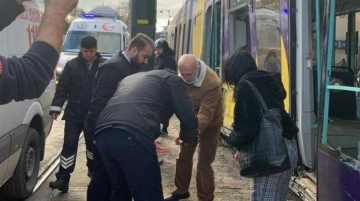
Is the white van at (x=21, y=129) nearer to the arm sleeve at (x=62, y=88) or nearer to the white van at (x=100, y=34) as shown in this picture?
the arm sleeve at (x=62, y=88)

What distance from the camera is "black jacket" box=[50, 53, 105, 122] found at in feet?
18.3

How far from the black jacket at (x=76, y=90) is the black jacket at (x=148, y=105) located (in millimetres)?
1967

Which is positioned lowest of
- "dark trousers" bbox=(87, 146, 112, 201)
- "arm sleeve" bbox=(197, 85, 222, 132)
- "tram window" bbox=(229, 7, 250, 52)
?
"dark trousers" bbox=(87, 146, 112, 201)

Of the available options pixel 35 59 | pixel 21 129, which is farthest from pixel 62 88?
pixel 35 59

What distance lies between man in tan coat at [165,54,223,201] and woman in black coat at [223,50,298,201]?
3.46 ft

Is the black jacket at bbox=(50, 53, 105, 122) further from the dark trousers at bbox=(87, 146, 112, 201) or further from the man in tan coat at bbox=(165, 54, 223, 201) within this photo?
the dark trousers at bbox=(87, 146, 112, 201)

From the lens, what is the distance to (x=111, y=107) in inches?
139

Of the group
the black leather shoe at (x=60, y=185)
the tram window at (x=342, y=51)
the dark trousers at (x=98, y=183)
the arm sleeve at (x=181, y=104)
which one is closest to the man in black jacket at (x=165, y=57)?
the black leather shoe at (x=60, y=185)

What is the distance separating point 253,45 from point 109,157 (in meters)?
3.12

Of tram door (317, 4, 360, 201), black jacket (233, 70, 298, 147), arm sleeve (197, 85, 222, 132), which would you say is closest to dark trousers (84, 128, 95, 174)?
arm sleeve (197, 85, 222, 132)

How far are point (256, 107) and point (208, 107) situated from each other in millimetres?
1353

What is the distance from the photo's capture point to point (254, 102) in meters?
3.29

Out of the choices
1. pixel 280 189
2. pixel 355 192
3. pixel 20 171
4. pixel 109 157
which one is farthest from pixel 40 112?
pixel 355 192

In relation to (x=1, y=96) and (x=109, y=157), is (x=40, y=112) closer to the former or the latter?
(x=109, y=157)
